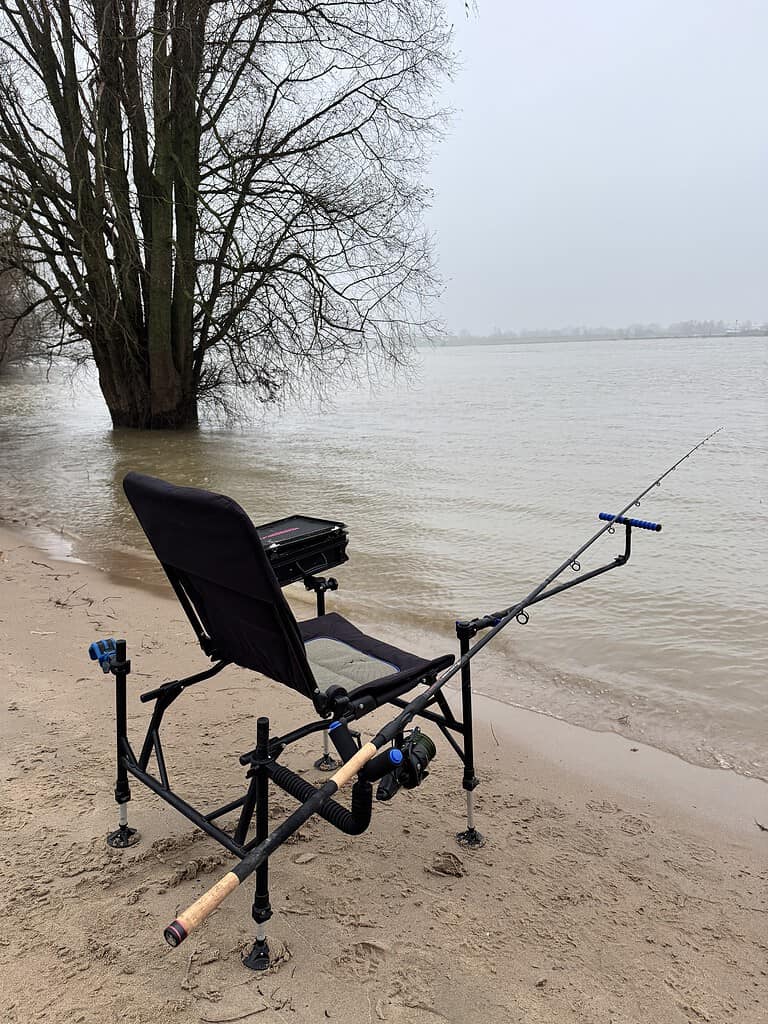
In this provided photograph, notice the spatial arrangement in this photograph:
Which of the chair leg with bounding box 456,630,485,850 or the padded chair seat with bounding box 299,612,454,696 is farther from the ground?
the padded chair seat with bounding box 299,612,454,696

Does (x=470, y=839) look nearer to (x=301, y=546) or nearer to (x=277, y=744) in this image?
(x=277, y=744)

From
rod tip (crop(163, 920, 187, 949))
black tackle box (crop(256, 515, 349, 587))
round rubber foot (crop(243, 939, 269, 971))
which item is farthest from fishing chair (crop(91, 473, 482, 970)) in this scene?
rod tip (crop(163, 920, 187, 949))

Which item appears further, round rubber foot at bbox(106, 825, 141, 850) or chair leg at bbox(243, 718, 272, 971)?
round rubber foot at bbox(106, 825, 141, 850)

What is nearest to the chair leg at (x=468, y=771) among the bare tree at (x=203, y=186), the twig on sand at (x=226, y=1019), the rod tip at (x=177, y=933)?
the twig on sand at (x=226, y=1019)

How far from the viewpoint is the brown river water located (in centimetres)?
477

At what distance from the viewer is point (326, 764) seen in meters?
3.27

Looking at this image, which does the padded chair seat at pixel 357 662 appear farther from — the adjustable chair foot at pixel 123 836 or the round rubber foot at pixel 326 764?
the adjustable chair foot at pixel 123 836

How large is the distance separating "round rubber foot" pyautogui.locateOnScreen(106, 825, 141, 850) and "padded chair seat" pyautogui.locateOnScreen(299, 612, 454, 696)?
750mm

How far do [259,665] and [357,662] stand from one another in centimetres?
35

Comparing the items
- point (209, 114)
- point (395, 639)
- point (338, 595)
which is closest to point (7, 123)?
point (209, 114)

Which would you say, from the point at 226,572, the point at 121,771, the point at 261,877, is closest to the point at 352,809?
the point at 261,877

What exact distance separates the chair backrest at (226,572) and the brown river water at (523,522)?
83.1 inches

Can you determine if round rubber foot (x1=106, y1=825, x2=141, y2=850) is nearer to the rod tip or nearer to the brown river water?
the rod tip

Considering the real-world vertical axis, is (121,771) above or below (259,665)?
below
